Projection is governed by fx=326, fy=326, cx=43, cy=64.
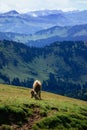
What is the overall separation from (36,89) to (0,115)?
60.6 ft

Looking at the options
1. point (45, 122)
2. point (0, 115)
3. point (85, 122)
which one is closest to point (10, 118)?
point (0, 115)

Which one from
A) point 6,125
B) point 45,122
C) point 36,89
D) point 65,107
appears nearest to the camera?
point 6,125

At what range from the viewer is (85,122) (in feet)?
124

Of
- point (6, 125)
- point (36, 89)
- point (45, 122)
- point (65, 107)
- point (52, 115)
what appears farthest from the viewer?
point (36, 89)

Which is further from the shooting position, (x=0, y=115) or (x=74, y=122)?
(x=74, y=122)

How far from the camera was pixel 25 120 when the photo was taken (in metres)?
35.4

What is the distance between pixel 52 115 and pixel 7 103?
536 centimetres

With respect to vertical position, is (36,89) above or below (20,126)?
above

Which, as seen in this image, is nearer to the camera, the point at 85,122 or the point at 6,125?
the point at 6,125

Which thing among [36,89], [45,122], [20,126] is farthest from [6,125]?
[36,89]

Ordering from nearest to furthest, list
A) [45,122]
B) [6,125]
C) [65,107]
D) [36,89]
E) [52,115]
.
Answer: [6,125] → [45,122] → [52,115] → [65,107] → [36,89]

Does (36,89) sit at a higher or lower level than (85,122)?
higher

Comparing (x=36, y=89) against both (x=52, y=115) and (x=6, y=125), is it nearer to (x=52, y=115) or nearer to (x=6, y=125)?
(x=52, y=115)

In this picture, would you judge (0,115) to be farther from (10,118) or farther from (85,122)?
(85,122)
